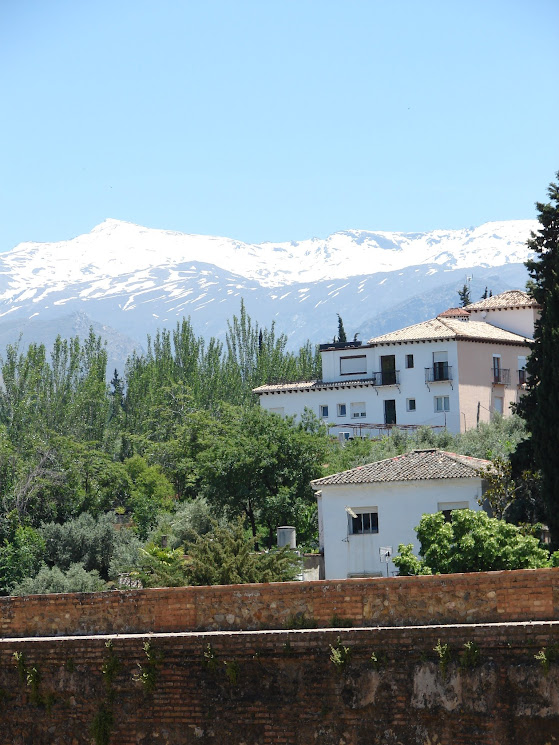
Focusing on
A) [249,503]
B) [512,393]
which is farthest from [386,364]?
[249,503]

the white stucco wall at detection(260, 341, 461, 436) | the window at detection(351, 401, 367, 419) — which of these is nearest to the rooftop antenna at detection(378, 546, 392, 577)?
the white stucco wall at detection(260, 341, 461, 436)

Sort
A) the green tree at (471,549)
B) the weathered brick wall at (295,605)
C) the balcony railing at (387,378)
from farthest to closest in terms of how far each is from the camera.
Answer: the balcony railing at (387,378) → the green tree at (471,549) → the weathered brick wall at (295,605)

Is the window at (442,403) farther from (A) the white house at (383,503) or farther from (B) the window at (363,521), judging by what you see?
(B) the window at (363,521)

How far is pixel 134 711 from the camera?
604 inches

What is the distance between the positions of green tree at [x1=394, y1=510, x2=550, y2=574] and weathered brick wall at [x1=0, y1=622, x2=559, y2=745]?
28.8 feet

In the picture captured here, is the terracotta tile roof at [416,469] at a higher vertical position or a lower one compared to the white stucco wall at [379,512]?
higher

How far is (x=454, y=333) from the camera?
202 feet

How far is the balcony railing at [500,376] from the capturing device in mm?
63594

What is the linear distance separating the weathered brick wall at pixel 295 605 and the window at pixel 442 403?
4737 cm

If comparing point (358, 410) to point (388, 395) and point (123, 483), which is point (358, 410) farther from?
point (123, 483)

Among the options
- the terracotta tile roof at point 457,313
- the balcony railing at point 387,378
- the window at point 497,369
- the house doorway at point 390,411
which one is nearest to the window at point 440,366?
the balcony railing at point 387,378

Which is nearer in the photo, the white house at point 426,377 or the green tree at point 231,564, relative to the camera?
the green tree at point 231,564

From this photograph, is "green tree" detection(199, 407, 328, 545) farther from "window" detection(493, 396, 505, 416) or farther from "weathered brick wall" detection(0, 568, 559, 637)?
"weathered brick wall" detection(0, 568, 559, 637)

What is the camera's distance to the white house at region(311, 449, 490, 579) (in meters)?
33.9
